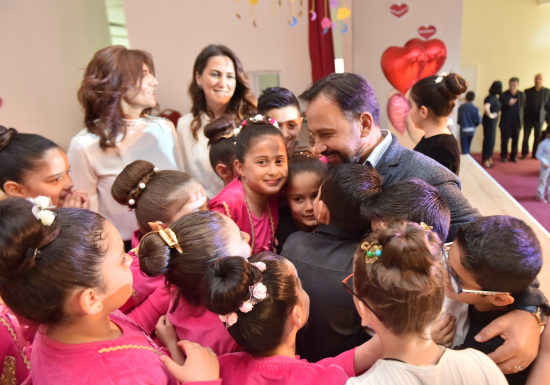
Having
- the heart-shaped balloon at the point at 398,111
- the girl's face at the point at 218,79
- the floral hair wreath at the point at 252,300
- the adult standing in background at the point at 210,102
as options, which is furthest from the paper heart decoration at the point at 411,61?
the floral hair wreath at the point at 252,300

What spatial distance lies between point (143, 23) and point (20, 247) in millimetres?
3529

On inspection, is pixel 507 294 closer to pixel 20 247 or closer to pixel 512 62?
pixel 20 247

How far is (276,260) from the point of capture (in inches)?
42.6

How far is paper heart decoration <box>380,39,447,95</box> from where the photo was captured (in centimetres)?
451

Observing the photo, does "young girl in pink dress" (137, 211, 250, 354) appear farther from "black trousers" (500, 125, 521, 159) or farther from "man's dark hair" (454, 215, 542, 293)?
"black trousers" (500, 125, 521, 159)

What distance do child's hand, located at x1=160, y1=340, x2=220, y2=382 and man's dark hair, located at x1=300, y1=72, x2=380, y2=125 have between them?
1084mm

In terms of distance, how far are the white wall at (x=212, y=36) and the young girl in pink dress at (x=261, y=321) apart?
328cm

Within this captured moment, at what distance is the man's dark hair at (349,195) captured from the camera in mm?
1270

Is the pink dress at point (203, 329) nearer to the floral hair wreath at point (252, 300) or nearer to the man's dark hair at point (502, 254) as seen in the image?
the floral hair wreath at point (252, 300)

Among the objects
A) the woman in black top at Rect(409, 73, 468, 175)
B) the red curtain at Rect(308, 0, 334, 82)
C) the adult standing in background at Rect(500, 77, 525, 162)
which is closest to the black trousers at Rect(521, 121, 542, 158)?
the adult standing in background at Rect(500, 77, 525, 162)

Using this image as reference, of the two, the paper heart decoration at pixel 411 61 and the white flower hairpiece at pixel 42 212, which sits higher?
the paper heart decoration at pixel 411 61

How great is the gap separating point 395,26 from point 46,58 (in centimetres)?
397

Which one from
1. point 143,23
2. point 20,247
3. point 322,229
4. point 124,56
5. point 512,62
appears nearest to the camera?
point 20,247

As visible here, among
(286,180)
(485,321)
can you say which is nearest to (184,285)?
(286,180)
